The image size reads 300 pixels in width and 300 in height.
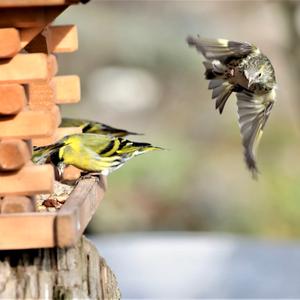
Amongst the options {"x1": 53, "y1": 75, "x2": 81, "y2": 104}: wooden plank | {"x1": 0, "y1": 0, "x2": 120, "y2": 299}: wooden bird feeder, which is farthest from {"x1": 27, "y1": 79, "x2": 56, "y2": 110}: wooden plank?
{"x1": 53, "y1": 75, "x2": 81, "y2": 104}: wooden plank

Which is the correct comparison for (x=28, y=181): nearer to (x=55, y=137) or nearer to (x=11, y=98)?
(x=11, y=98)

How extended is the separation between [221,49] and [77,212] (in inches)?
83.6

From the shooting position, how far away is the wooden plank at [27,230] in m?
4.21

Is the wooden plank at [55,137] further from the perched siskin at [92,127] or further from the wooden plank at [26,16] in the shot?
the wooden plank at [26,16]

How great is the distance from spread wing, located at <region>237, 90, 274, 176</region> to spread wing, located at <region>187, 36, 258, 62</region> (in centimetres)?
28

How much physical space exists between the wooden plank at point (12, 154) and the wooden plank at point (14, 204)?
129mm

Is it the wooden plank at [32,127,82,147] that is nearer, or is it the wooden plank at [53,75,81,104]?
the wooden plank at [53,75,81,104]

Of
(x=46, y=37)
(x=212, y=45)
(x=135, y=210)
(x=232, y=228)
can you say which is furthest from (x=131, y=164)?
(x=46, y=37)

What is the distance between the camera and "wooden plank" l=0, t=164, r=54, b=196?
439 cm

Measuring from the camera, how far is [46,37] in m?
4.82

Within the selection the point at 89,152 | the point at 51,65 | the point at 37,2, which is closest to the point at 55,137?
the point at 89,152

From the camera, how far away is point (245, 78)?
6109mm

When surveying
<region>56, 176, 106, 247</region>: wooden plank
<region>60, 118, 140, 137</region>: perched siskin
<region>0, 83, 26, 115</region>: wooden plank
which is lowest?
<region>60, 118, 140, 137</region>: perched siskin

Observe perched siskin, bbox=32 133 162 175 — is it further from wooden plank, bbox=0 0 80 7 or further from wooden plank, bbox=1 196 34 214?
wooden plank, bbox=0 0 80 7
